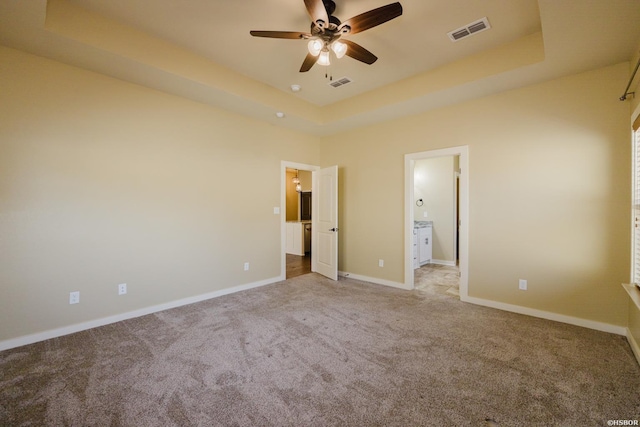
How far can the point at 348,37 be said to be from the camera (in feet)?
9.22

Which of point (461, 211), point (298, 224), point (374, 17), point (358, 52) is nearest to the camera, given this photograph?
point (374, 17)

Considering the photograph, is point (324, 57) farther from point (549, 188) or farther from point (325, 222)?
point (325, 222)

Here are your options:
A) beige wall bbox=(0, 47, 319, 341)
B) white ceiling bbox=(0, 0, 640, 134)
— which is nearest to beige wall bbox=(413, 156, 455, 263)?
white ceiling bbox=(0, 0, 640, 134)

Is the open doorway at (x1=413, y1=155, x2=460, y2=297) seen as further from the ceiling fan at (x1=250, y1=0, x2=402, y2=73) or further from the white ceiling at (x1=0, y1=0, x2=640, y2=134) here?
the ceiling fan at (x1=250, y1=0, x2=402, y2=73)

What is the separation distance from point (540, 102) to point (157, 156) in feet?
15.7

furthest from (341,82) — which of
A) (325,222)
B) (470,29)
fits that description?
(325,222)

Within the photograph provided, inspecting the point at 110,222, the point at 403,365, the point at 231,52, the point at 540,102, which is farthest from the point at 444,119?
the point at 110,222

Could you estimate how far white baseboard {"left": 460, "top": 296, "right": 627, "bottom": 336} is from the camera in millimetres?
2713

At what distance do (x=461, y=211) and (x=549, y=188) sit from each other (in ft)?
3.19

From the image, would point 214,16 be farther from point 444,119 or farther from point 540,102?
point 540,102

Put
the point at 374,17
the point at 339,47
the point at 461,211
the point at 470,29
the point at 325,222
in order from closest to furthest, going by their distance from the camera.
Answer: the point at 374,17 < the point at 339,47 < the point at 470,29 < the point at 461,211 < the point at 325,222

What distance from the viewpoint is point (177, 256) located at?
3.54m

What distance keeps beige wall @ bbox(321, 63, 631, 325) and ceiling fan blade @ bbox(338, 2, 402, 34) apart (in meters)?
2.23

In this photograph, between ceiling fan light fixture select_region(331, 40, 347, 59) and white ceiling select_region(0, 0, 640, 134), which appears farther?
ceiling fan light fixture select_region(331, 40, 347, 59)
